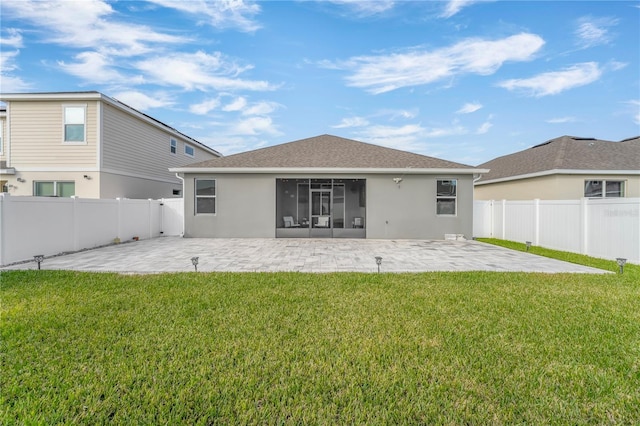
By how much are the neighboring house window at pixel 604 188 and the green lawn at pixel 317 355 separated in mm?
11813

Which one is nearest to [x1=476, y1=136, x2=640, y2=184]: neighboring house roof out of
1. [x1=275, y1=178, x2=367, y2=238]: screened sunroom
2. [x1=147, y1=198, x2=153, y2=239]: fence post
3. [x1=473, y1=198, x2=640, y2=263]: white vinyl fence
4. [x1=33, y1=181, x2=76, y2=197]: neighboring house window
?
[x1=473, y1=198, x2=640, y2=263]: white vinyl fence

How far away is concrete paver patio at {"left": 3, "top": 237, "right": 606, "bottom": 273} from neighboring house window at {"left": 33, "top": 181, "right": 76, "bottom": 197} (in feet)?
15.7

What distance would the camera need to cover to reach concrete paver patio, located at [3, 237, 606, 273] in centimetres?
738

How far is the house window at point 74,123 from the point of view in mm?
12711

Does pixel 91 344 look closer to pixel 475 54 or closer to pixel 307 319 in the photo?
pixel 307 319

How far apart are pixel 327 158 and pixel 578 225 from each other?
9441 millimetres

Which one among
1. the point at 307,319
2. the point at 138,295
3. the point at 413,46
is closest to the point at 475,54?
the point at 413,46

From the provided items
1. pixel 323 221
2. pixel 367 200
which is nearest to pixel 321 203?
pixel 323 221

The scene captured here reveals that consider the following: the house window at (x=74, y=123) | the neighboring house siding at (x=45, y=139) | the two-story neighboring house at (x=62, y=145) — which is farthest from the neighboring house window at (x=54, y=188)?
the house window at (x=74, y=123)

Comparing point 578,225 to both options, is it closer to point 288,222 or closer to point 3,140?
point 288,222

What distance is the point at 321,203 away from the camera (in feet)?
50.8

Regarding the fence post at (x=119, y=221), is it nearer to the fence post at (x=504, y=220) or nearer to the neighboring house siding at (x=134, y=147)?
the neighboring house siding at (x=134, y=147)

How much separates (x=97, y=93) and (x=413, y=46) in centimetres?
1360

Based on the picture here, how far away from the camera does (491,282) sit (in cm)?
604
